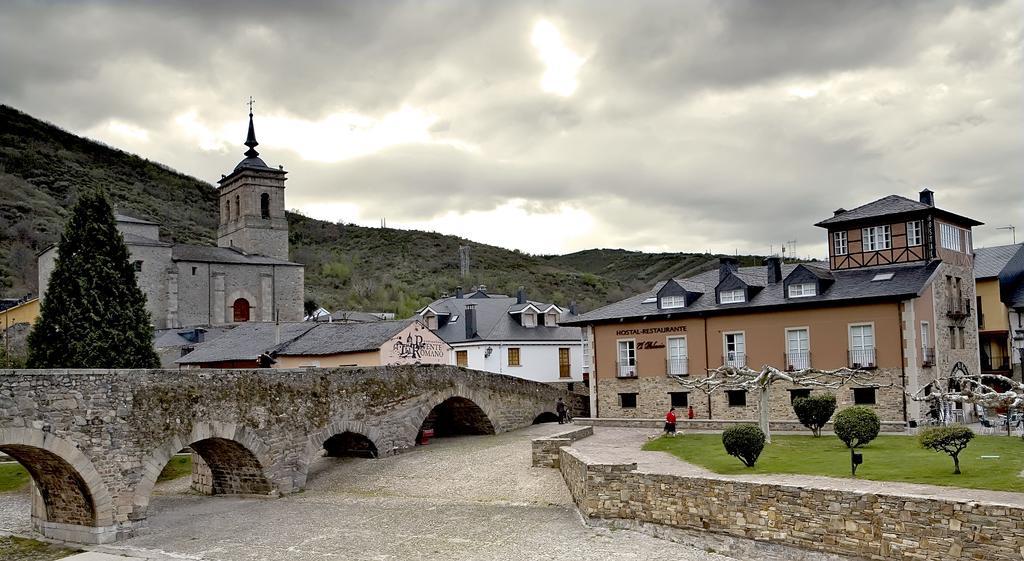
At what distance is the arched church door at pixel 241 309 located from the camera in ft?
233

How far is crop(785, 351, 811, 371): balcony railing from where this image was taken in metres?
32.0

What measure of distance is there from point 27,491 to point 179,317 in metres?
37.4

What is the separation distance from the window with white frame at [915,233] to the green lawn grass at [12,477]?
112 feet

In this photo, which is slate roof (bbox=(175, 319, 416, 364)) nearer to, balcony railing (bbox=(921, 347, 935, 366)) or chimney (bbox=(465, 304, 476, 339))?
chimney (bbox=(465, 304, 476, 339))

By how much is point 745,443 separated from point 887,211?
15.8 metres

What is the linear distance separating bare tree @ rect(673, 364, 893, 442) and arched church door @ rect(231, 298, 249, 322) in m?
47.6

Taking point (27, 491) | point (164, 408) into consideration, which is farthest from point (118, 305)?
point (164, 408)

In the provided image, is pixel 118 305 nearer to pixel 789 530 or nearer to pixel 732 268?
pixel 732 268

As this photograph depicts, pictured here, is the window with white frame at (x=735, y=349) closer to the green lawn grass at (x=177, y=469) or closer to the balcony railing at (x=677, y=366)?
the balcony railing at (x=677, y=366)

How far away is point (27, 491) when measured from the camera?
31203 millimetres

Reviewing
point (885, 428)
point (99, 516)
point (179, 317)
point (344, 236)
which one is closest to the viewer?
point (99, 516)

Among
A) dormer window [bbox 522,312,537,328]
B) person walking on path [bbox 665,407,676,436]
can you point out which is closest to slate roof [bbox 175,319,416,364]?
dormer window [bbox 522,312,537,328]

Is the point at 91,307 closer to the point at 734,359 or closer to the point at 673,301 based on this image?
the point at 673,301

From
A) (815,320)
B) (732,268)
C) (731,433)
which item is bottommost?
(731,433)
